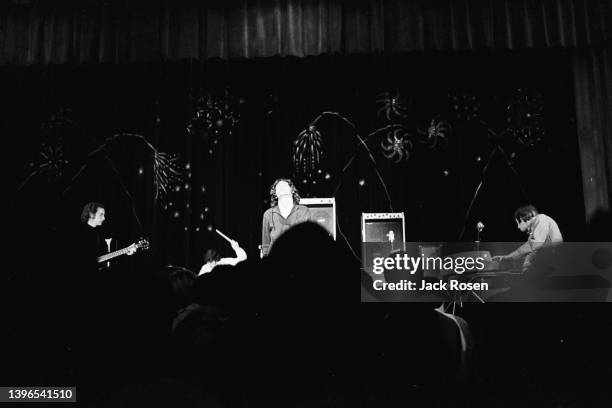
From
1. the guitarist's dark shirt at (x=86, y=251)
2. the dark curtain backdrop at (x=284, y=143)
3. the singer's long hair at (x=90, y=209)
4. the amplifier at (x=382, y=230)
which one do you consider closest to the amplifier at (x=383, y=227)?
the amplifier at (x=382, y=230)

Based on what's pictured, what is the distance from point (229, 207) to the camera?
5469 millimetres

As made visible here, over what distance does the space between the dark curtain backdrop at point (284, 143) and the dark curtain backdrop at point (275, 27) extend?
0.43 metres

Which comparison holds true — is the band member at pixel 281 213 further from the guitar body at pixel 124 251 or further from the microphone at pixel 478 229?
the microphone at pixel 478 229

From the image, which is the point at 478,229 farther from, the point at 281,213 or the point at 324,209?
the point at 281,213

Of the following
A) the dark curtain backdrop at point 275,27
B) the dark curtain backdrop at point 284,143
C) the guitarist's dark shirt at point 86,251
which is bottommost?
the guitarist's dark shirt at point 86,251

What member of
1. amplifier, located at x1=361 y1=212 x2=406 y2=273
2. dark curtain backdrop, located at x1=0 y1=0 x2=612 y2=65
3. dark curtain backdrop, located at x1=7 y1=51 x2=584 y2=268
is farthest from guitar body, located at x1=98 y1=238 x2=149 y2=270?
amplifier, located at x1=361 y1=212 x2=406 y2=273

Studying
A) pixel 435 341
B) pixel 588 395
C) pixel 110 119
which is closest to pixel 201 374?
pixel 435 341

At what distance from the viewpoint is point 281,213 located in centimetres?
453

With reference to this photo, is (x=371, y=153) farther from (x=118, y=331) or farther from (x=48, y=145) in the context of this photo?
(x=118, y=331)

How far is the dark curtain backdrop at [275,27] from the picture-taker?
172 inches

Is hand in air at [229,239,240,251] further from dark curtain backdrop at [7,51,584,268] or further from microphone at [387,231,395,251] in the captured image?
microphone at [387,231,395,251]

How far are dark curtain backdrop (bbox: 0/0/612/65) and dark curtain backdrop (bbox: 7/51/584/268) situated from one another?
433 mm

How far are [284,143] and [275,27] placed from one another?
1347mm

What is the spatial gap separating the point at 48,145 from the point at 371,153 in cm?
364
